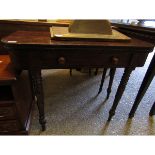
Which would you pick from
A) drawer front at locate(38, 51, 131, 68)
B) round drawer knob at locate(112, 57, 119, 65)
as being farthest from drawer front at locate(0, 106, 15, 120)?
round drawer knob at locate(112, 57, 119, 65)

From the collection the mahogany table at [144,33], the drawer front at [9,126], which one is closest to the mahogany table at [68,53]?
the mahogany table at [144,33]

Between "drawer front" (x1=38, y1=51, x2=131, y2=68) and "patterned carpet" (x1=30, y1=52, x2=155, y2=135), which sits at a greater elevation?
"drawer front" (x1=38, y1=51, x2=131, y2=68)

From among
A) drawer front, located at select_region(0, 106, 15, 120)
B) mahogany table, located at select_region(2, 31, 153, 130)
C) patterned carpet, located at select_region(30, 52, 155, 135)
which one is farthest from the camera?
patterned carpet, located at select_region(30, 52, 155, 135)

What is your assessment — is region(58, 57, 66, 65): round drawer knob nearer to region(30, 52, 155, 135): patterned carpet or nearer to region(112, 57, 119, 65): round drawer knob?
region(112, 57, 119, 65): round drawer knob

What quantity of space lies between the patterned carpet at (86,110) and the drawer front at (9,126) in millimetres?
140

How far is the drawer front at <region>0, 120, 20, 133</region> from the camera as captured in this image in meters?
0.97

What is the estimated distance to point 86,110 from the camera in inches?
52.2

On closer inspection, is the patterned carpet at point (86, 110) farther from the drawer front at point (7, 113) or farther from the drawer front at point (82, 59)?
the drawer front at point (82, 59)

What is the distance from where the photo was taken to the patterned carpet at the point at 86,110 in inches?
45.1

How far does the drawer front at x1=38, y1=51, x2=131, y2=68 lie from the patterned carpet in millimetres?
550
